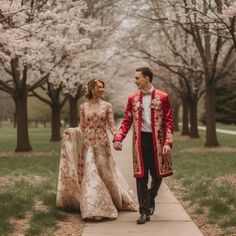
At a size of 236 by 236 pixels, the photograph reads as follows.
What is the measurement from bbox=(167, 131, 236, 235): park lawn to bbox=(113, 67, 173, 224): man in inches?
33.9

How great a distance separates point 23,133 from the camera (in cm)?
2067

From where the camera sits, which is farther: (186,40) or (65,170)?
(186,40)

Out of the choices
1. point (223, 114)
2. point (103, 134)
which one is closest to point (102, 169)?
point (103, 134)

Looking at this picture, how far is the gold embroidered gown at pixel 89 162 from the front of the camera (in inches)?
306

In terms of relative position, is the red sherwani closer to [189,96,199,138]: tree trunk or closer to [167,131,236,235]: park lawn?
[167,131,236,235]: park lawn

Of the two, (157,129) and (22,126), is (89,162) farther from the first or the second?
(22,126)

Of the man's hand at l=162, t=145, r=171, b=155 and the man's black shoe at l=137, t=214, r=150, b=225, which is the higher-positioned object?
the man's hand at l=162, t=145, r=171, b=155

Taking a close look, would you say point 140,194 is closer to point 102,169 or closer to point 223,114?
point 102,169

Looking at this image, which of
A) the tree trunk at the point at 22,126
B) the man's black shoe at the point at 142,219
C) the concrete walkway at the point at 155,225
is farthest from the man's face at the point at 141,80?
the tree trunk at the point at 22,126

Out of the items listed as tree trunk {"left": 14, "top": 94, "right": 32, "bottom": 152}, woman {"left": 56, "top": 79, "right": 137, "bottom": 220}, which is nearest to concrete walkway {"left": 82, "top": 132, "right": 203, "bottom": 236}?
woman {"left": 56, "top": 79, "right": 137, "bottom": 220}

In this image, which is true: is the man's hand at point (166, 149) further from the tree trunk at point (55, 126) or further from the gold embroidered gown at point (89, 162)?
the tree trunk at point (55, 126)

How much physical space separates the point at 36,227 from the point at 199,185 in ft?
14.5

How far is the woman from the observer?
25.6 feet

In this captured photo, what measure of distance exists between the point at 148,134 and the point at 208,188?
336cm
